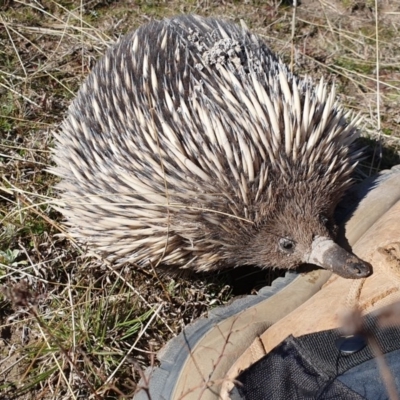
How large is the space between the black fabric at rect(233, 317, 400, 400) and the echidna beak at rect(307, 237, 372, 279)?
0.81ft

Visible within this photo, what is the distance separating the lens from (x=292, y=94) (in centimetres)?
186

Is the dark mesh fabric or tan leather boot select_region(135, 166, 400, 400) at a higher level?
the dark mesh fabric

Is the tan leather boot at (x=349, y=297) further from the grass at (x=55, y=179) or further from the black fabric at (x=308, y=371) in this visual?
the grass at (x=55, y=179)

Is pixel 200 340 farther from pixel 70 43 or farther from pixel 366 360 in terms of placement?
pixel 70 43

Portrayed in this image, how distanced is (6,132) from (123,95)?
0.80 m

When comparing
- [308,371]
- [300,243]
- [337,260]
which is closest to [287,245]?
[300,243]

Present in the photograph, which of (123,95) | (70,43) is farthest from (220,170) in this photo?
(70,43)

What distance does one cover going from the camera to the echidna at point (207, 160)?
1704 mm

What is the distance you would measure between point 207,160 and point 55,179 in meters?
0.84

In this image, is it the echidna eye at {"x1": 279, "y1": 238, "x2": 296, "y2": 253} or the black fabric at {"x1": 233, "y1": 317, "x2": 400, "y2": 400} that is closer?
the black fabric at {"x1": 233, "y1": 317, "x2": 400, "y2": 400}

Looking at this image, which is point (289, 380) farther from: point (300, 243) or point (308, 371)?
point (300, 243)

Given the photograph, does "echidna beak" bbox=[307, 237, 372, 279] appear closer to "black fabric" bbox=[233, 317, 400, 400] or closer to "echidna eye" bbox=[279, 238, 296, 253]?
"echidna eye" bbox=[279, 238, 296, 253]

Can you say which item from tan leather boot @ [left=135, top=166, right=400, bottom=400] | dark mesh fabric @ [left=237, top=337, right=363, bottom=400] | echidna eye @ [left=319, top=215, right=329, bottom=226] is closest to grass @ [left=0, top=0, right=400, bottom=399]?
tan leather boot @ [left=135, top=166, right=400, bottom=400]

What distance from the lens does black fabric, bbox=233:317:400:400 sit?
139cm
